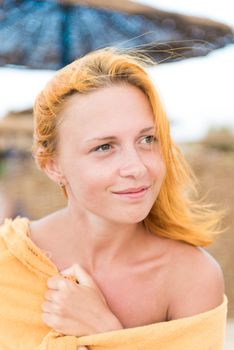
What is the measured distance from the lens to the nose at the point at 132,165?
139 centimetres

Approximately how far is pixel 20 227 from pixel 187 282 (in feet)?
1.43

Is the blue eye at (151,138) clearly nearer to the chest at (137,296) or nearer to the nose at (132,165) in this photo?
the nose at (132,165)

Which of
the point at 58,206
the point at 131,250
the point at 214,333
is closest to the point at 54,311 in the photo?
the point at 131,250

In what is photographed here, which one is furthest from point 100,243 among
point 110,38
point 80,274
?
point 110,38

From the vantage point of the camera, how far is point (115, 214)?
4.76 feet

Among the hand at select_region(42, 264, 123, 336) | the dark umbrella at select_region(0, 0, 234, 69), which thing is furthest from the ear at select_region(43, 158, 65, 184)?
the dark umbrella at select_region(0, 0, 234, 69)

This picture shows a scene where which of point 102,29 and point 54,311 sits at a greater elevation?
point 102,29

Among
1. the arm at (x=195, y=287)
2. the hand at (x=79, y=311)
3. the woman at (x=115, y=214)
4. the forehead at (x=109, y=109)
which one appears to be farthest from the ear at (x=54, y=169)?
the arm at (x=195, y=287)

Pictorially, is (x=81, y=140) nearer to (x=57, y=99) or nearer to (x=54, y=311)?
(x=57, y=99)

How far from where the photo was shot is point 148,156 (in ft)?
4.74

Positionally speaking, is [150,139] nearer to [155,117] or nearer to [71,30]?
[155,117]

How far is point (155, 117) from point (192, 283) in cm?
39

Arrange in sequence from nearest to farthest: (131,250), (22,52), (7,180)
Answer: (131,250) < (22,52) < (7,180)

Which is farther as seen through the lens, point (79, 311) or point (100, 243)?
point (100, 243)
